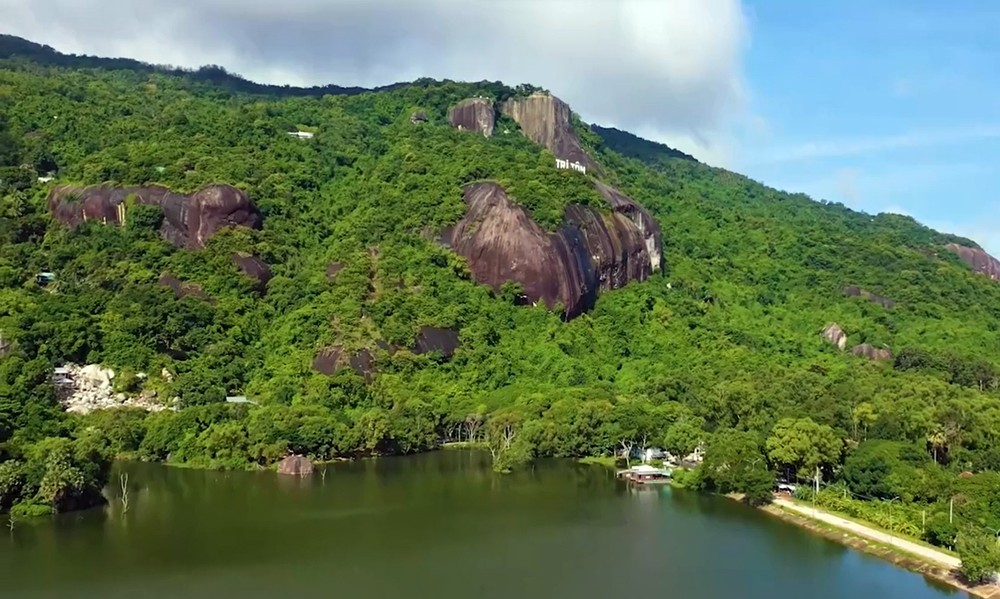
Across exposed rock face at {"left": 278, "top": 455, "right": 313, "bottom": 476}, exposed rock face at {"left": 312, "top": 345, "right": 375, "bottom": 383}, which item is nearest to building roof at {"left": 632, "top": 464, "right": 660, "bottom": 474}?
exposed rock face at {"left": 278, "top": 455, "right": 313, "bottom": 476}

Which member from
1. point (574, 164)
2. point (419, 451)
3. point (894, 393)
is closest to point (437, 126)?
point (574, 164)

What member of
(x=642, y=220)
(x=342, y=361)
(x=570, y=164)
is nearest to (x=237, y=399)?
(x=342, y=361)

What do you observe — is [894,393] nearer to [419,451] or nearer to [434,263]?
[419,451]

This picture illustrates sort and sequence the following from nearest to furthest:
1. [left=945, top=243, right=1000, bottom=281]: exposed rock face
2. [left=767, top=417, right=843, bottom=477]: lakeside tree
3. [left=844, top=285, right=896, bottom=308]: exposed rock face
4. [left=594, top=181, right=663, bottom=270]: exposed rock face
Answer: [left=767, top=417, right=843, bottom=477]: lakeside tree, [left=594, top=181, right=663, bottom=270]: exposed rock face, [left=844, top=285, right=896, bottom=308]: exposed rock face, [left=945, top=243, right=1000, bottom=281]: exposed rock face

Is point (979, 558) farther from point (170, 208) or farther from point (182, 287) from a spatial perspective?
point (170, 208)

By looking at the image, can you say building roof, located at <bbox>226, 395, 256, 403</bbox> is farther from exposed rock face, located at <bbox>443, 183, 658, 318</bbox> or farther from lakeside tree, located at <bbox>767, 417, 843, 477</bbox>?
lakeside tree, located at <bbox>767, 417, 843, 477</bbox>

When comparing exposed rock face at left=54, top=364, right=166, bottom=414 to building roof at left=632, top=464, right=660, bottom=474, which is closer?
building roof at left=632, top=464, right=660, bottom=474
